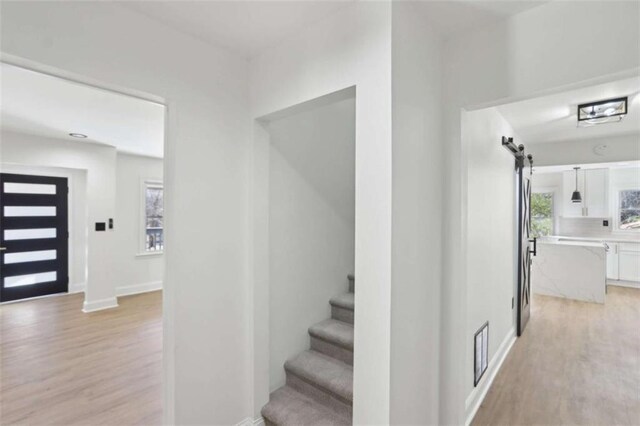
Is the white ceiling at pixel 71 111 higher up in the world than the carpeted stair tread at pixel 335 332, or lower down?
higher up

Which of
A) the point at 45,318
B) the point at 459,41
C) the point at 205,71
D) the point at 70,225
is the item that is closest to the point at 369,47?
the point at 459,41

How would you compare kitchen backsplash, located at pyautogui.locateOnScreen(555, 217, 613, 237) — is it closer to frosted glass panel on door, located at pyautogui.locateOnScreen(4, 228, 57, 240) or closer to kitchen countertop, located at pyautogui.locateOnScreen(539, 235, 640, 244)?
kitchen countertop, located at pyautogui.locateOnScreen(539, 235, 640, 244)

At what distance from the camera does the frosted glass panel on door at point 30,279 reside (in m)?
4.96

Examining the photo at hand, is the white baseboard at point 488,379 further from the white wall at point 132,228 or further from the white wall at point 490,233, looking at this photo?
the white wall at point 132,228

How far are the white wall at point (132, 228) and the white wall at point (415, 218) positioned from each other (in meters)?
5.64

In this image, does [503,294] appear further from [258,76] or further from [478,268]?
[258,76]

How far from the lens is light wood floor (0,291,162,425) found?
2.40 m

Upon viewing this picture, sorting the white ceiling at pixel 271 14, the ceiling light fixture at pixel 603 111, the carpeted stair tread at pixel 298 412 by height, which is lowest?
the carpeted stair tread at pixel 298 412

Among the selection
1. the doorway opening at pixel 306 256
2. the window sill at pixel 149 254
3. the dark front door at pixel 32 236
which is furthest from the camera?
the window sill at pixel 149 254

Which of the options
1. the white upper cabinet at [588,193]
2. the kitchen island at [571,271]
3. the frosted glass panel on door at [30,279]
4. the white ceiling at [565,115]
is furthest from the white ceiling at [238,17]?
the white upper cabinet at [588,193]

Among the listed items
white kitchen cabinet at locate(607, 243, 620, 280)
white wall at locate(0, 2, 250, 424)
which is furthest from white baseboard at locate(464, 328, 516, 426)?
white kitchen cabinet at locate(607, 243, 620, 280)

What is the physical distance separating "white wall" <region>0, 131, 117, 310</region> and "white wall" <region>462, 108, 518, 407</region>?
17.4 ft

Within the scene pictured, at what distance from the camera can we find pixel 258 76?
2.13 metres

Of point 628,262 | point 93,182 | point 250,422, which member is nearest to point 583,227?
point 628,262
